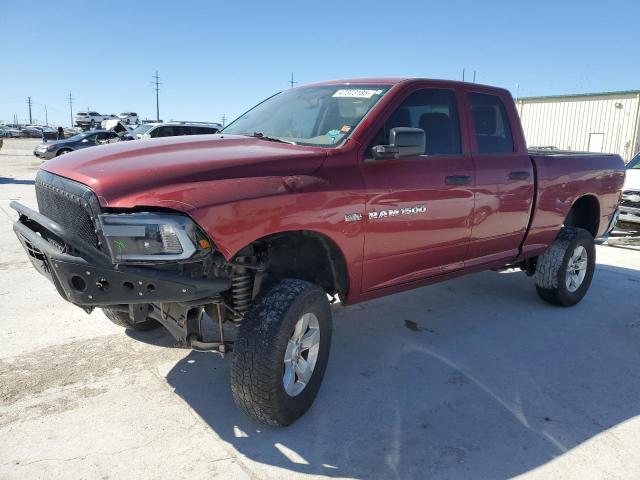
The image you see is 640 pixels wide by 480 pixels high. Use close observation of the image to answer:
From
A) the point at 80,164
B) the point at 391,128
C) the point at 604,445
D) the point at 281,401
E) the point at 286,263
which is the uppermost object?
the point at 391,128

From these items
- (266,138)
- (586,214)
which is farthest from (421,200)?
(586,214)

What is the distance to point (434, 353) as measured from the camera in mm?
4004

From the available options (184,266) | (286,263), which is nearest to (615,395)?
(286,263)

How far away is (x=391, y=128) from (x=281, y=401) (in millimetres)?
1853

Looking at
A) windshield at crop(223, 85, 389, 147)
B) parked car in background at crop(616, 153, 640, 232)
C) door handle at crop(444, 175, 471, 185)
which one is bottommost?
parked car in background at crop(616, 153, 640, 232)

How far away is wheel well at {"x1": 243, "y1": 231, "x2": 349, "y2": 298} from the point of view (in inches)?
118

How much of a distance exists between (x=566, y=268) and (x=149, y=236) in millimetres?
4190

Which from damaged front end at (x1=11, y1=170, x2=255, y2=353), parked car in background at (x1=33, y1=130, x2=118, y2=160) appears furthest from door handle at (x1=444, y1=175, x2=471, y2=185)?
parked car in background at (x1=33, y1=130, x2=118, y2=160)

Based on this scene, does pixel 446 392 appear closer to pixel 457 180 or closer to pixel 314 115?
pixel 457 180

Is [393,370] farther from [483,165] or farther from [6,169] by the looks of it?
[6,169]

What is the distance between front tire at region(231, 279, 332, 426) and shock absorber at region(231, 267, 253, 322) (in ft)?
0.46

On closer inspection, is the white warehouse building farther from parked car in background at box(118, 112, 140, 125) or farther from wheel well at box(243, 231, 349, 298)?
parked car in background at box(118, 112, 140, 125)

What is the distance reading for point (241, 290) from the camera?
9.52 feet

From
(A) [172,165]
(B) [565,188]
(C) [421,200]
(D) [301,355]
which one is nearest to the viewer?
(A) [172,165]
